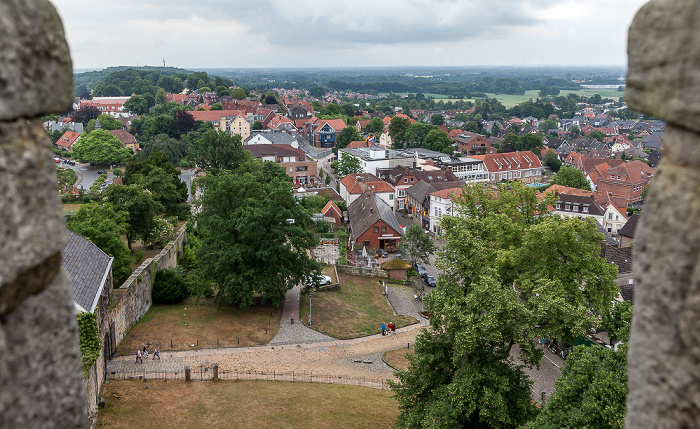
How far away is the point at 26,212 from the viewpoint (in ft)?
8.29

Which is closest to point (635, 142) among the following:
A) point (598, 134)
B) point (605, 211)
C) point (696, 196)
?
point (598, 134)

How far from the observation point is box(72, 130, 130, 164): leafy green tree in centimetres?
7431

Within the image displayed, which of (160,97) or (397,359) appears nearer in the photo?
(397,359)

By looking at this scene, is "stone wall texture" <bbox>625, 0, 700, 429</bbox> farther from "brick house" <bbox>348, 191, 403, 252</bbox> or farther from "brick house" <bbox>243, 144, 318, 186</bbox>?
"brick house" <bbox>243, 144, 318, 186</bbox>

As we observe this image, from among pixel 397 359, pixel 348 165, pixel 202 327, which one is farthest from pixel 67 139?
pixel 397 359

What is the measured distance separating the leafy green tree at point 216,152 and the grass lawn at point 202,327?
2351 centimetres

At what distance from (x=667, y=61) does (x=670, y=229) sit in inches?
32.0

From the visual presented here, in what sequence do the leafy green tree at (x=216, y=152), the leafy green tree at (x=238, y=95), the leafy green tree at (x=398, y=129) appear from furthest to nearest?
1. the leafy green tree at (x=238, y=95)
2. the leafy green tree at (x=398, y=129)
3. the leafy green tree at (x=216, y=152)

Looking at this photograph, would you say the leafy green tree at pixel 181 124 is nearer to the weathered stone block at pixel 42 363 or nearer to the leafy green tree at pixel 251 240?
the leafy green tree at pixel 251 240

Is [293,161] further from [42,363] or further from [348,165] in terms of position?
[42,363]

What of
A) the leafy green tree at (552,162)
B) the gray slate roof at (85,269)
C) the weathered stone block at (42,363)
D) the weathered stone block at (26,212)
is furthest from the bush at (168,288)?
the leafy green tree at (552,162)

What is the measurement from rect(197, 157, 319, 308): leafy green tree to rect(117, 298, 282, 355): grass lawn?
34.2 inches

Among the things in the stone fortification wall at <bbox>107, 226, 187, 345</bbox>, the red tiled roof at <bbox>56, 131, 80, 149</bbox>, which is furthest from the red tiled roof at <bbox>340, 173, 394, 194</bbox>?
the red tiled roof at <bbox>56, 131, 80, 149</bbox>

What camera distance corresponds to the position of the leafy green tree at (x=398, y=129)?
315ft
